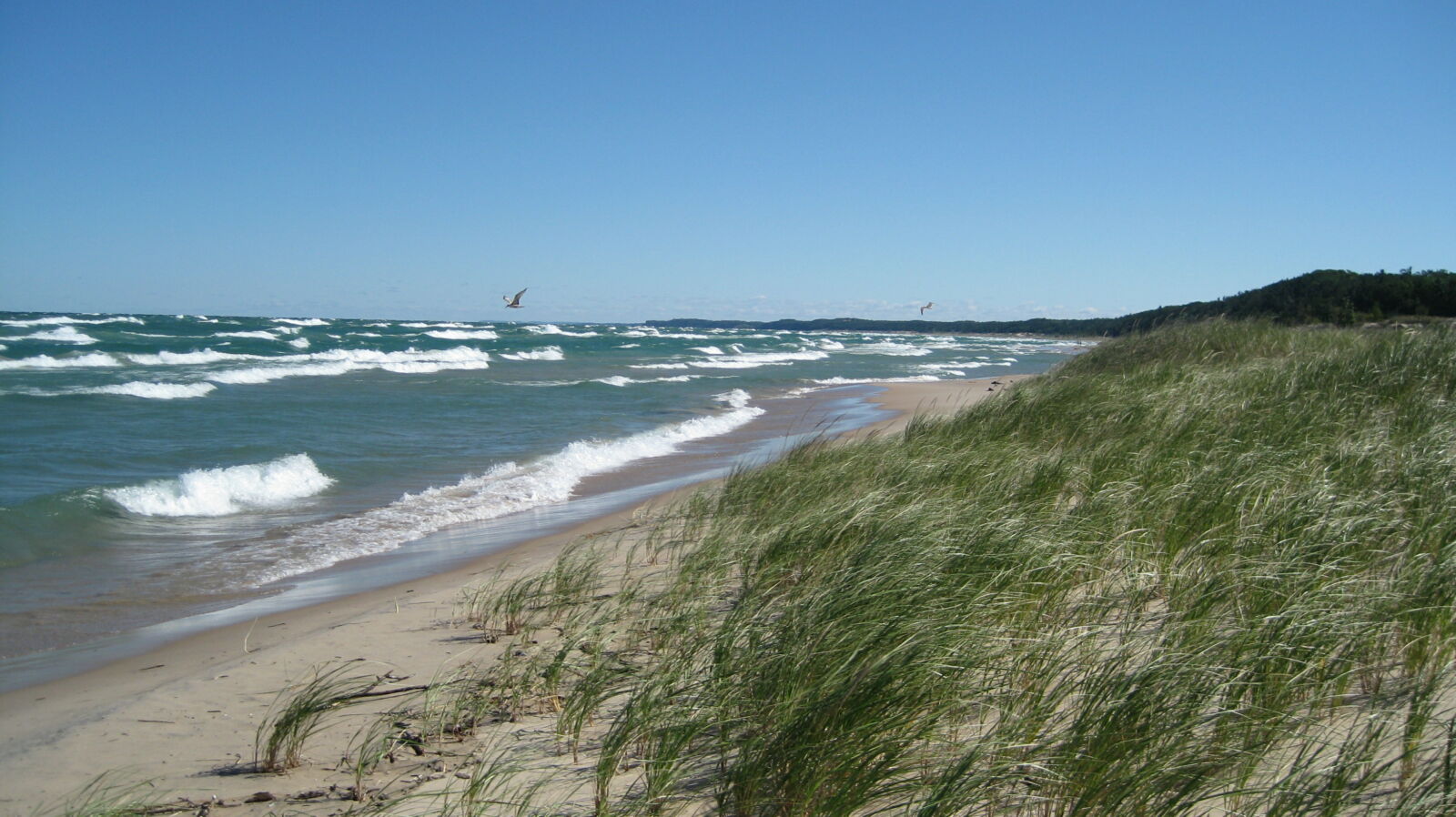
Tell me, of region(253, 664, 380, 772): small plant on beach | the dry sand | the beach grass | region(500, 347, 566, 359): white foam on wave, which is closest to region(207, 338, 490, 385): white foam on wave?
region(500, 347, 566, 359): white foam on wave

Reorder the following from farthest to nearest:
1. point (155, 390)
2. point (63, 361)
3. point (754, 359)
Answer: point (754, 359), point (63, 361), point (155, 390)

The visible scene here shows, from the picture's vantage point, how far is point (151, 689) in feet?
14.3

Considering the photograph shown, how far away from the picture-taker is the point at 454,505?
9477 mm

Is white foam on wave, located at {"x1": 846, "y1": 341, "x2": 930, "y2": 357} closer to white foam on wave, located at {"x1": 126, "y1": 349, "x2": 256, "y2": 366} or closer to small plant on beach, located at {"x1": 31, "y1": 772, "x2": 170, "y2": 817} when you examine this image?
white foam on wave, located at {"x1": 126, "y1": 349, "x2": 256, "y2": 366}

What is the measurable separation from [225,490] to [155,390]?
14207mm

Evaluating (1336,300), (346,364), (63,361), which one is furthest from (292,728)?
(63,361)

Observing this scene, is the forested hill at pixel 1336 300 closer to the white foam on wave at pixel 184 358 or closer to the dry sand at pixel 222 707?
the dry sand at pixel 222 707

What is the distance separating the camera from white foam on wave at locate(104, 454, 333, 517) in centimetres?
910

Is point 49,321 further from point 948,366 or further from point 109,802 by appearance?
point 109,802

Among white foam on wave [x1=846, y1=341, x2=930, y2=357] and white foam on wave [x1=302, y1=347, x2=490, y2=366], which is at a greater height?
white foam on wave [x1=846, y1=341, x2=930, y2=357]

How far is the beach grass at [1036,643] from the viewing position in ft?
7.27

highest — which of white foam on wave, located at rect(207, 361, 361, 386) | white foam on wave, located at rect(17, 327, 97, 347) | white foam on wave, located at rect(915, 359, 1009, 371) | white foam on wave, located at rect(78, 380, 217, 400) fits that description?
white foam on wave, located at rect(17, 327, 97, 347)

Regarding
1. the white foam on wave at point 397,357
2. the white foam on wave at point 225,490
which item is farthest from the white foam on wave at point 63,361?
the white foam on wave at point 225,490

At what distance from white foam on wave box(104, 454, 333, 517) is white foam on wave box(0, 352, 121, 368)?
25939 millimetres
